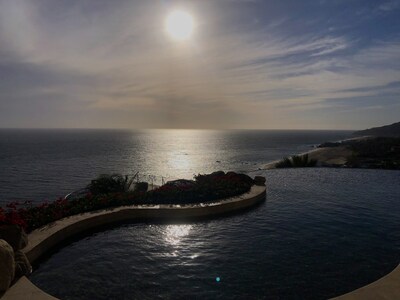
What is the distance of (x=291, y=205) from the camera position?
18.6 meters

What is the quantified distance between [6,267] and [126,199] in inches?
330

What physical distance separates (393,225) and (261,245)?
6888mm

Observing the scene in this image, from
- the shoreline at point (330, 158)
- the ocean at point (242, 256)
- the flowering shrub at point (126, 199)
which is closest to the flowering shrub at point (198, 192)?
the flowering shrub at point (126, 199)

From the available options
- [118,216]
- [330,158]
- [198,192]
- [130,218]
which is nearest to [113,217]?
[118,216]

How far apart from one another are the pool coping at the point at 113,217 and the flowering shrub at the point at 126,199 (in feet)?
1.58

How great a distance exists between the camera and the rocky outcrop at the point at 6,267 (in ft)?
28.6

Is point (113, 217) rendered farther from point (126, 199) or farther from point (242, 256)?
point (242, 256)

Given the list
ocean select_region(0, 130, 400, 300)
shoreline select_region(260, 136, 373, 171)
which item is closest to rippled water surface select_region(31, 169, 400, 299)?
ocean select_region(0, 130, 400, 300)

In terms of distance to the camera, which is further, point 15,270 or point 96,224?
point 96,224

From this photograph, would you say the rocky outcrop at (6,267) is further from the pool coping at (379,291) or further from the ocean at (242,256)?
the pool coping at (379,291)

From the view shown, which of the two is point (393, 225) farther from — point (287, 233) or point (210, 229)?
point (210, 229)

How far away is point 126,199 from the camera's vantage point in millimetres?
17141

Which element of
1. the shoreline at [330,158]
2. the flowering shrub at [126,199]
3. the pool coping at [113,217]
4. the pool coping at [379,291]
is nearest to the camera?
the pool coping at [379,291]

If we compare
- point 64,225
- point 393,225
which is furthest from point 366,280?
point 64,225
